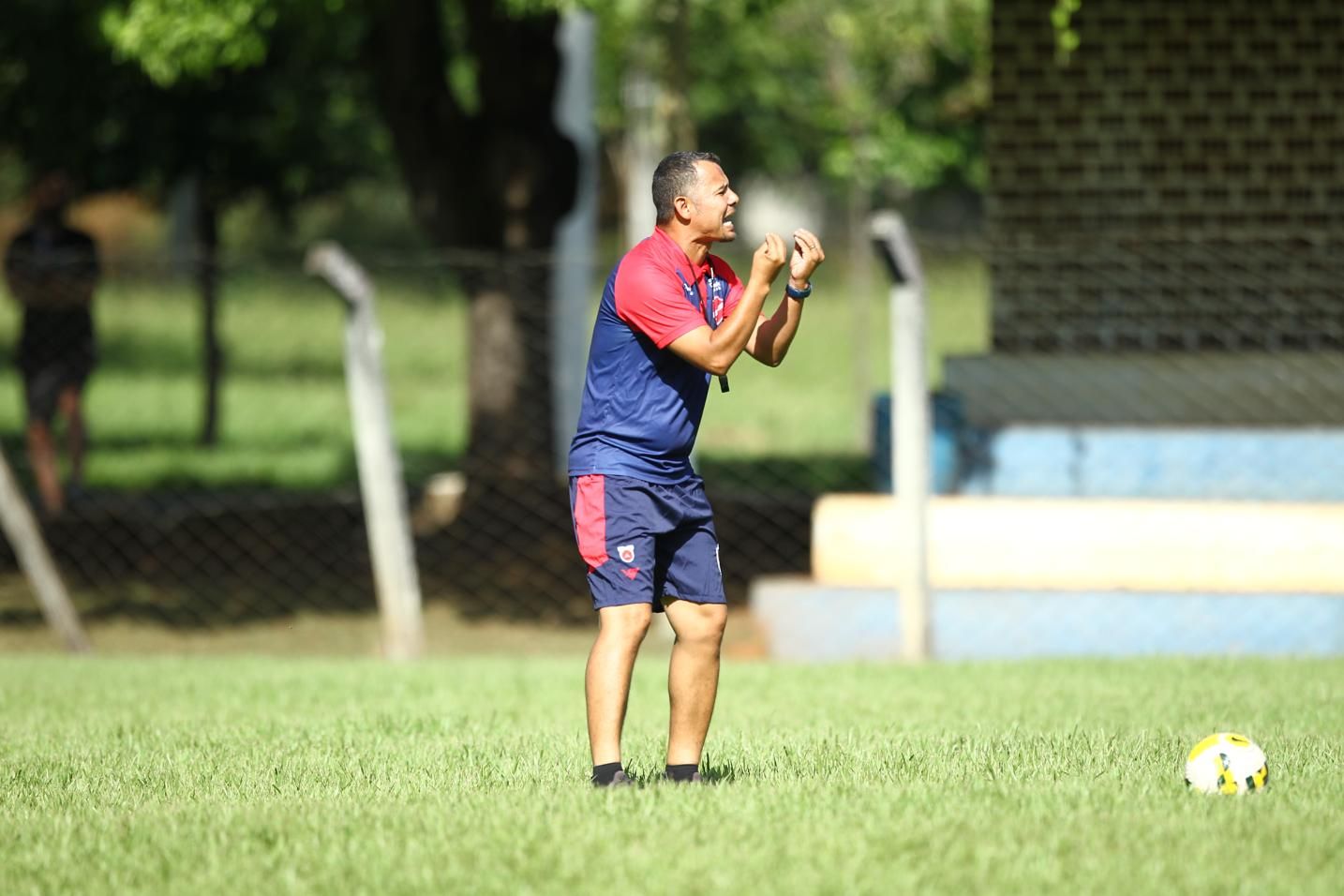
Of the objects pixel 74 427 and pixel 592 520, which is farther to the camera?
pixel 74 427

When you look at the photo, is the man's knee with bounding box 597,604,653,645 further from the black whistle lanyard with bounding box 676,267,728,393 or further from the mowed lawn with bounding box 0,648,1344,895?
the black whistle lanyard with bounding box 676,267,728,393

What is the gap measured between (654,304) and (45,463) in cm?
868

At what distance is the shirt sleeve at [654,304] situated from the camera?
470 centimetres

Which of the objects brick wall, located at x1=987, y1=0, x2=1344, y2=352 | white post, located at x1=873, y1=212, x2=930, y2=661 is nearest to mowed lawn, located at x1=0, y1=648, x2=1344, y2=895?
white post, located at x1=873, y1=212, x2=930, y2=661

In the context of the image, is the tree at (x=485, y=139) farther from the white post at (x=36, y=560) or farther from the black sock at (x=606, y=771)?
the black sock at (x=606, y=771)

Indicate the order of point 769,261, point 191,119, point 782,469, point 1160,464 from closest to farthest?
point 769,261, point 1160,464, point 191,119, point 782,469

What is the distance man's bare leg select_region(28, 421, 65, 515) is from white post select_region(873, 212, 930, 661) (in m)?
6.49

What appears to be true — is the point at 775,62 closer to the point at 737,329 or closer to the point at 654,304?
the point at 654,304

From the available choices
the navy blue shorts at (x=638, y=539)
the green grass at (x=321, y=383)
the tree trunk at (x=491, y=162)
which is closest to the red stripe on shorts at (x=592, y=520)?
the navy blue shorts at (x=638, y=539)

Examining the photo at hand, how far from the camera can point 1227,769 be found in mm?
4719

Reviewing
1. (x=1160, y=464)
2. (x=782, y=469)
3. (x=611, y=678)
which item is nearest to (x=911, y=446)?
(x=1160, y=464)

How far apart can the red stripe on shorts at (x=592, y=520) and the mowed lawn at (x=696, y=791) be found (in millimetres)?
632

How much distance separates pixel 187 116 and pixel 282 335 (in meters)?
14.3

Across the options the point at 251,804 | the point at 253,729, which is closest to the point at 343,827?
the point at 251,804
